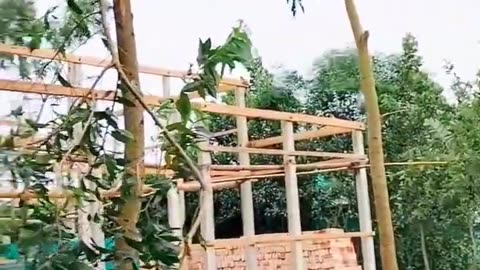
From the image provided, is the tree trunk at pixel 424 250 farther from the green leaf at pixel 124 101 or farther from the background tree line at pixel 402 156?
the green leaf at pixel 124 101

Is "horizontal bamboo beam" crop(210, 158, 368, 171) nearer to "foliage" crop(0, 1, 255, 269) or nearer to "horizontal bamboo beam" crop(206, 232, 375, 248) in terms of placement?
"horizontal bamboo beam" crop(206, 232, 375, 248)

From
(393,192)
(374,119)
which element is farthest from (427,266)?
(374,119)

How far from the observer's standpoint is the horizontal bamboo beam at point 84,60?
1.31 meters

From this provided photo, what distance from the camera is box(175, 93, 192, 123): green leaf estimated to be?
1281 mm

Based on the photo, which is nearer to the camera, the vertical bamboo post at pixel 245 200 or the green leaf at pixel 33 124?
the green leaf at pixel 33 124

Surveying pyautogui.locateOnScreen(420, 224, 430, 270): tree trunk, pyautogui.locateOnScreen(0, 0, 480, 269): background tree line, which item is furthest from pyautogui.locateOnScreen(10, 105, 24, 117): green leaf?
pyautogui.locateOnScreen(420, 224, 430, 270): tree trunk

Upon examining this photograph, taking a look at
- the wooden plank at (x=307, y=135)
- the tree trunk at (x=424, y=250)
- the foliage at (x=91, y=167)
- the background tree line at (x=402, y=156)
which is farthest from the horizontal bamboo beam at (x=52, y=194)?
the tree trunk at (x=424, y=250)

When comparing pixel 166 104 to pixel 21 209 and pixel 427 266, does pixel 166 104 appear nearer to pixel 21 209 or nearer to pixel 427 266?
pixel 21 209

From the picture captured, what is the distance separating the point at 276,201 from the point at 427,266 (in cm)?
173

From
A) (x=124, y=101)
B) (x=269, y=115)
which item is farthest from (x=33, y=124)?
(x=269, y=115)

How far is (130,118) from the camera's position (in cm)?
132

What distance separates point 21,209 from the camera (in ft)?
3.83

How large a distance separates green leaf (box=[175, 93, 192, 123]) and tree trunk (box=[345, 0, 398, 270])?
449 mm

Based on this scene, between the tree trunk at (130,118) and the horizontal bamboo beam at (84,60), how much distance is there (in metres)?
0.04
